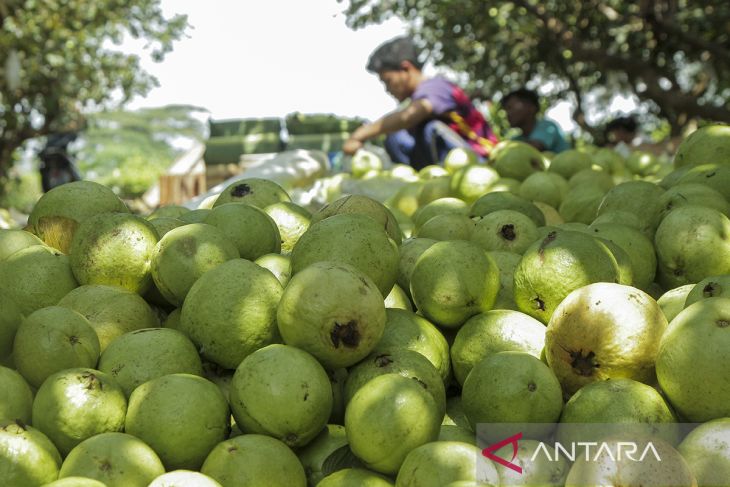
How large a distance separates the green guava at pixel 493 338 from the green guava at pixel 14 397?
107 cm

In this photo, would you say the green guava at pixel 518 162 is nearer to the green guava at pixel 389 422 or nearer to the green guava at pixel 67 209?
the green guava at pixel 67 209

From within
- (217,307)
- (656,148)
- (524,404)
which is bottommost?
(656,148)

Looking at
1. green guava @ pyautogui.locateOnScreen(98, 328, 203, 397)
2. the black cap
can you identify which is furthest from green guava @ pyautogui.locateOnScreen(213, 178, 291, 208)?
the black cap

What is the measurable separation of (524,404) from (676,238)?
923 millimetres

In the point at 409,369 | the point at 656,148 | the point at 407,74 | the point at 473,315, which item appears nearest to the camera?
the point at 409,369

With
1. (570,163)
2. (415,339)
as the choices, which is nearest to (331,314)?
(415,339)

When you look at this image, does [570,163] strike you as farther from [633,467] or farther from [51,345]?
[51,345]

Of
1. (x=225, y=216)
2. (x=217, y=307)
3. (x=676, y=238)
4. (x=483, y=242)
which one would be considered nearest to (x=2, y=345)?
(x=217, y=307)

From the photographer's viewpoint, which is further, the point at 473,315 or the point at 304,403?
the point at 473,315

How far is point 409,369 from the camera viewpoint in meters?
1.82

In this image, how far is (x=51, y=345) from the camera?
1852 millimetres

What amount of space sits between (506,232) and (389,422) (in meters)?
1.13

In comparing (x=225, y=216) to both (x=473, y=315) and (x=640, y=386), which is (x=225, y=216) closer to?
(x=473, y=315)

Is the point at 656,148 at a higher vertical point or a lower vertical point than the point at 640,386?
lower
